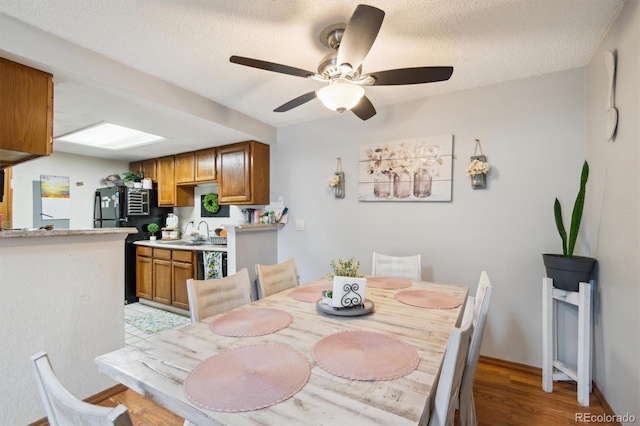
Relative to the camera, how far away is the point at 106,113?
2430 mm

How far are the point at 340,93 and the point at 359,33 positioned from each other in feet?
1.16

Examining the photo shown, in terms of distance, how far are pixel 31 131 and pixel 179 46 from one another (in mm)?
999

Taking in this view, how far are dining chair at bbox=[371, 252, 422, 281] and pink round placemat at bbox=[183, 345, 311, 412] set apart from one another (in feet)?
4.97

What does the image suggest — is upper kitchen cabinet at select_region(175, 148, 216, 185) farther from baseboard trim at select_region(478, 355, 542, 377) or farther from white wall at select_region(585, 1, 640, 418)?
white wall at select_region(585, 1, 640, 418)

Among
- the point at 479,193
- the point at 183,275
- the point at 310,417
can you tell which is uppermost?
the point at 479,193

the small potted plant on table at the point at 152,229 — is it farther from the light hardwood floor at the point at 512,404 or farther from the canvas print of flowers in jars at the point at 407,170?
the canvas print of flowers in jars at the point at 407,170

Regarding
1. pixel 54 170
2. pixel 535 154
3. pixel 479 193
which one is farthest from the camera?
pixel 54 170

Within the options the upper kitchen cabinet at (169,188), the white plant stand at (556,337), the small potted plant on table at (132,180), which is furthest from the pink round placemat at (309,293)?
the small potted plant on table at (132,180)


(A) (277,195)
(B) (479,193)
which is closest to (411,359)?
(B) (479,193)

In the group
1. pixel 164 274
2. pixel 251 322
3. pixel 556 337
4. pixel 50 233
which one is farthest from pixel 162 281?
pixel 556 337

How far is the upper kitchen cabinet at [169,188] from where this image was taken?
404 centimetres

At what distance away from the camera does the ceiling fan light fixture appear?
5.08 ft

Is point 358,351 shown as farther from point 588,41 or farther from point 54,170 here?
point 54,170

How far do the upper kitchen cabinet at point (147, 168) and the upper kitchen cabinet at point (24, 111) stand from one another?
8.11 feet
